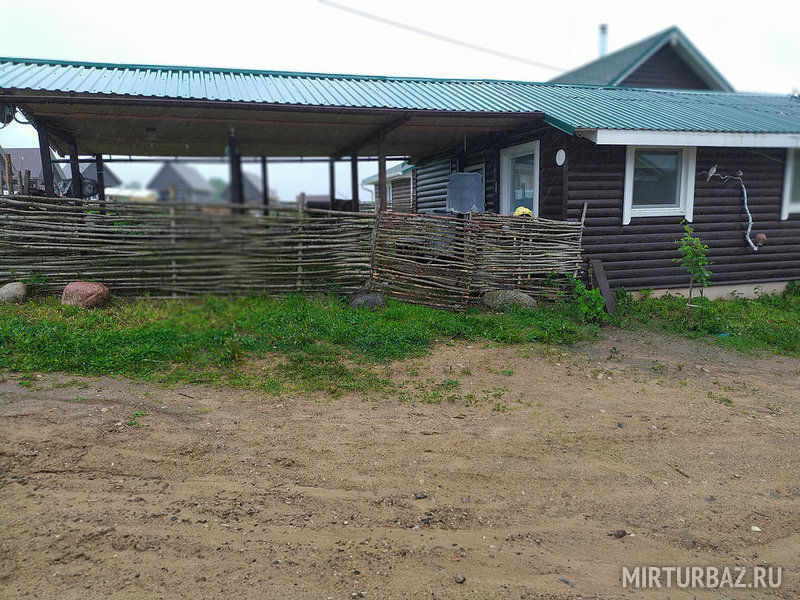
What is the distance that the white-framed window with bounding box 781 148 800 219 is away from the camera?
422 inches

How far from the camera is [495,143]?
11.5 metres

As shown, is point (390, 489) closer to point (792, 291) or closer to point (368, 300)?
point (368, 300)

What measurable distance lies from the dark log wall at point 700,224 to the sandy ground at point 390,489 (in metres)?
4.28

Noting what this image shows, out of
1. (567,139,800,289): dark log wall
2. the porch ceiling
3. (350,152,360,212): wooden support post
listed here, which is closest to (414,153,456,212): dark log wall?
the porch ceiling

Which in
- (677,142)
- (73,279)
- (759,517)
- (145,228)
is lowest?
(759,517)

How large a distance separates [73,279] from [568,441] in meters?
3.74

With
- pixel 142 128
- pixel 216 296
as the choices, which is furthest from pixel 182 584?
pixel 142 128

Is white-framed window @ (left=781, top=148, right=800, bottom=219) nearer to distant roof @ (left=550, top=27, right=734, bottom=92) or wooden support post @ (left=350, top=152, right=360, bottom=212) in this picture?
wooden support post @ (left=350, top=152, right=360, bottom=212)

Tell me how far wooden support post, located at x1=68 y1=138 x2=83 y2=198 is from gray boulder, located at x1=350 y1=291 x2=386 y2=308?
5.11 m

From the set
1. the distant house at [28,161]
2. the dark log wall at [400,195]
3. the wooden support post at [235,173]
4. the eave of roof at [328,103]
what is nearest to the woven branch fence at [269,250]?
the wooden support post at [235,173]

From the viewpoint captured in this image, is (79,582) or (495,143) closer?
(79,582)

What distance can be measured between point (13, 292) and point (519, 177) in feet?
29.4

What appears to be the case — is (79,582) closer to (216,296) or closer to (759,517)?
(216,296)

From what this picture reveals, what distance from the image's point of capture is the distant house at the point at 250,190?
3.89ft
